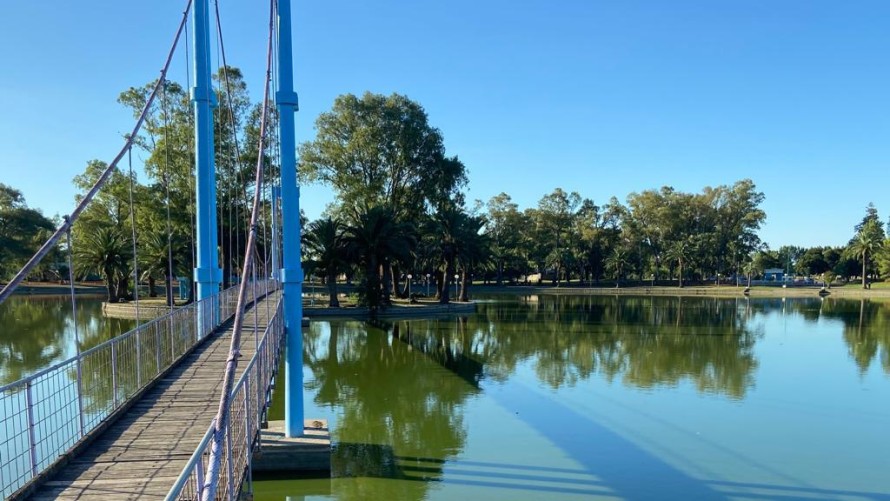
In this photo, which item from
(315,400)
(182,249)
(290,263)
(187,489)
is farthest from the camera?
(182,249)

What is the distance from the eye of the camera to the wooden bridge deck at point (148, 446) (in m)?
3.66

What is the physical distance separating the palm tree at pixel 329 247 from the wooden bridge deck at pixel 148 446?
77.0ft

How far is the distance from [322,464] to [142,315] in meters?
22.4

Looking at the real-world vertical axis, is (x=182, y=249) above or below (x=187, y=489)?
above

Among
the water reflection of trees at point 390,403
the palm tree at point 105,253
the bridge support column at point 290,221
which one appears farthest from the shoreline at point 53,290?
the bridge support column at point 290,221

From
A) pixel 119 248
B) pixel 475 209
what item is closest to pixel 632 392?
pixel 119 248

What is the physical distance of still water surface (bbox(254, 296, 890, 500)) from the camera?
8180 mm

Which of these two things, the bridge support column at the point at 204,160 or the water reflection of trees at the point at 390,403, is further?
the bridge support column at the point at 204,160

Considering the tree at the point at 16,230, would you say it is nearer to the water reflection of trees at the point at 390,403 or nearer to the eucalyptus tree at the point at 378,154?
the eucalyptus tree at the point at 378,154

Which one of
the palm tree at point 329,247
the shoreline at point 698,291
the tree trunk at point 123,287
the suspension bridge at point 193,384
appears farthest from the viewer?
the shoreline at point 698,291

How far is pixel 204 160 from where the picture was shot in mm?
9742

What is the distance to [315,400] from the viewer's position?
12.8 m

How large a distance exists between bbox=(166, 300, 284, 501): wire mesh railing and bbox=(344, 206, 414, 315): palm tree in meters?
22.7

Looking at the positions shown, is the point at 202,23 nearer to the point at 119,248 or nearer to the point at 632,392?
the point at 632,392
